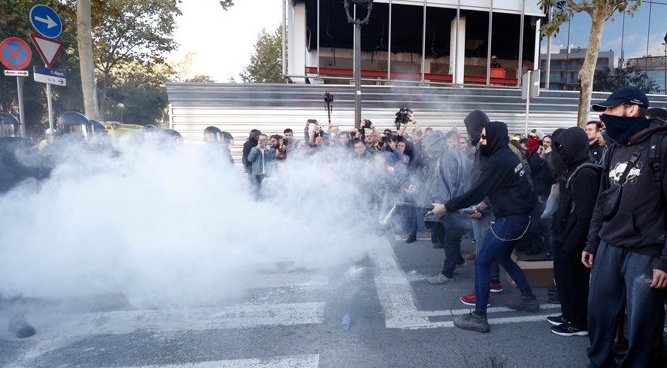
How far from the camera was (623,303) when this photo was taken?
2.83 m

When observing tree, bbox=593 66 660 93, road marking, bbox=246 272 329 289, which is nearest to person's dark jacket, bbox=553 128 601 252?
road marking, bbox=246 272 329 289

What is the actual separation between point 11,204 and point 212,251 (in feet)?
6.17

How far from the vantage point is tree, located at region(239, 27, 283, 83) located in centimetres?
3609

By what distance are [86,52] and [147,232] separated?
6.64m

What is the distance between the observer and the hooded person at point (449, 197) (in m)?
5.11

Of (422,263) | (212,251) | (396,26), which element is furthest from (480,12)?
(212,251)

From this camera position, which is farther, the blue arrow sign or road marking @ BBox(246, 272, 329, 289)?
the blue arrow sign

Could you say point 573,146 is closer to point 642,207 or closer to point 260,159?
point 642,207

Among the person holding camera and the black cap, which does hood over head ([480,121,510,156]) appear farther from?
the person holding camera

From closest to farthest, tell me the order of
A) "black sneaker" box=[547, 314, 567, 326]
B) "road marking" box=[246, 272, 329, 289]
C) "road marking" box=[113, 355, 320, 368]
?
"road marking" box=[113, 355, 320, 368]
"black sneaker" box=[547, 314, 567, 326]
"road marking" box=[246, 272, 329, 289]

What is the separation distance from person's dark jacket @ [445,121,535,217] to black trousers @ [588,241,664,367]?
3.21ft

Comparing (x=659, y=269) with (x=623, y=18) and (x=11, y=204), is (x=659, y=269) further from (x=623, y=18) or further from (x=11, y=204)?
(x=623, y=18)

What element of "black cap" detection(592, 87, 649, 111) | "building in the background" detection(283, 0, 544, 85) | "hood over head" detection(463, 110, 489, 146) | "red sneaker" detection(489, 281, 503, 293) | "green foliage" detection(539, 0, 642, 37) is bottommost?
"red sneaker" detection(489, 281, 503, 293)

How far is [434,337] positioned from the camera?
11.9 ft
